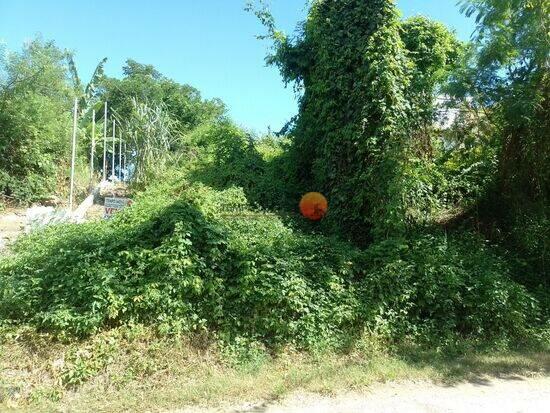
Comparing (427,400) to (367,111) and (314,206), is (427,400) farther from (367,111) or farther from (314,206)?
(314,206)

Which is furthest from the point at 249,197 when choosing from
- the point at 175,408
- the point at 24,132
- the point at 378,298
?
the point at 24,132

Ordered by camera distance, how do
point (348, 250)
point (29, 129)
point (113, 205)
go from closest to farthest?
point (348, 250) < point (113, 205) < point (29, 129)

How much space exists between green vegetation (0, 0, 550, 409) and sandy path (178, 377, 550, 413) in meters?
0.27

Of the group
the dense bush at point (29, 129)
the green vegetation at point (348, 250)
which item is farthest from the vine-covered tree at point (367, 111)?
the dense bush at point (29, 129)

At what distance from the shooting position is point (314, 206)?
10750 mm

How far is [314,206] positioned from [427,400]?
627 centimetres

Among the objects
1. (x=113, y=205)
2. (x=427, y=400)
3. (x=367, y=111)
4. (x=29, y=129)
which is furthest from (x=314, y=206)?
(x=29, y=129)

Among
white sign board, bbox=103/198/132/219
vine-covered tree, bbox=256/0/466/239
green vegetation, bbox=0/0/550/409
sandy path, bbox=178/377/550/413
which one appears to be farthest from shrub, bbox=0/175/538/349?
white sign board, bbox=103/198/132/219

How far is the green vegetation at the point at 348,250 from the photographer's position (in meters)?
5.70

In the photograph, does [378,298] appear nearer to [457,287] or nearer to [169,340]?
[457,287]

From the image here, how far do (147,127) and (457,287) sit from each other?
10.7 meters

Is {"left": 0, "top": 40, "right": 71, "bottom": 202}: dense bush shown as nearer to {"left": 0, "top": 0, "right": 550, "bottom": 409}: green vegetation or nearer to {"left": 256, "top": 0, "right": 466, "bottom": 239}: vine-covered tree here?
{"left": 0, "top": 0, "right": 550, "bottom": 409}: green vegetation

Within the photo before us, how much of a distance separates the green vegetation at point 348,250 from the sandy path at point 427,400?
268 mm

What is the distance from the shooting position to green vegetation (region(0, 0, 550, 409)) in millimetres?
5703
